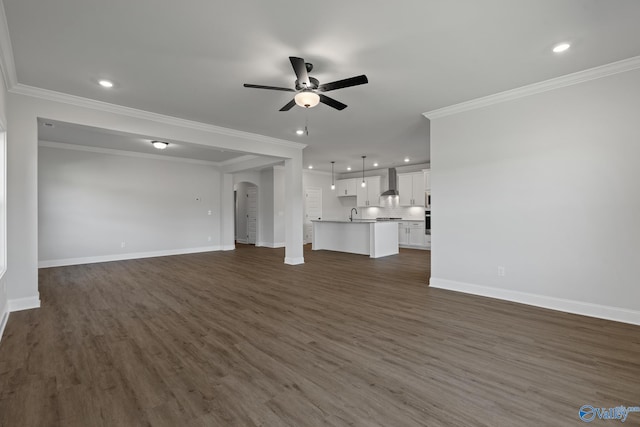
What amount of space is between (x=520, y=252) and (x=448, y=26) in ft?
9.61

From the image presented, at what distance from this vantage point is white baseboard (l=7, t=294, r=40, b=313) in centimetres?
370

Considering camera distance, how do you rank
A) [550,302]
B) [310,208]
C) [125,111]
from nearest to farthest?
[550,302], [125,111], [310,208]

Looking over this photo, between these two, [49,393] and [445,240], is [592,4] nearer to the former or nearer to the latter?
[445,240]

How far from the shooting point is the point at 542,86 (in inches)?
145

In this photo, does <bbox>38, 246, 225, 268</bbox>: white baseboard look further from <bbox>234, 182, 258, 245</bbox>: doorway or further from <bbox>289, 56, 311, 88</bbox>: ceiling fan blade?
<bbox>289, 56, 311, 88</bbox>: ceiling fan blade

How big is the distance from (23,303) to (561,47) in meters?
6.72

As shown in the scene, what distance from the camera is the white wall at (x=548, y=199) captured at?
3.26 meters

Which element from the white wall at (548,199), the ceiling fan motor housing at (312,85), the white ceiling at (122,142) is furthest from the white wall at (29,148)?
the white wall at (548,199)

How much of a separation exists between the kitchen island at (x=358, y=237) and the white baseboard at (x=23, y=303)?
6.44m

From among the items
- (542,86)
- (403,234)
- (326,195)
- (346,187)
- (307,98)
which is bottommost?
(403,234)

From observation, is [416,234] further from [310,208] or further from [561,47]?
[561,47]

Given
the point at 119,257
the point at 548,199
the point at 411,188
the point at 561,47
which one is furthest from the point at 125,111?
the point at 411,188
